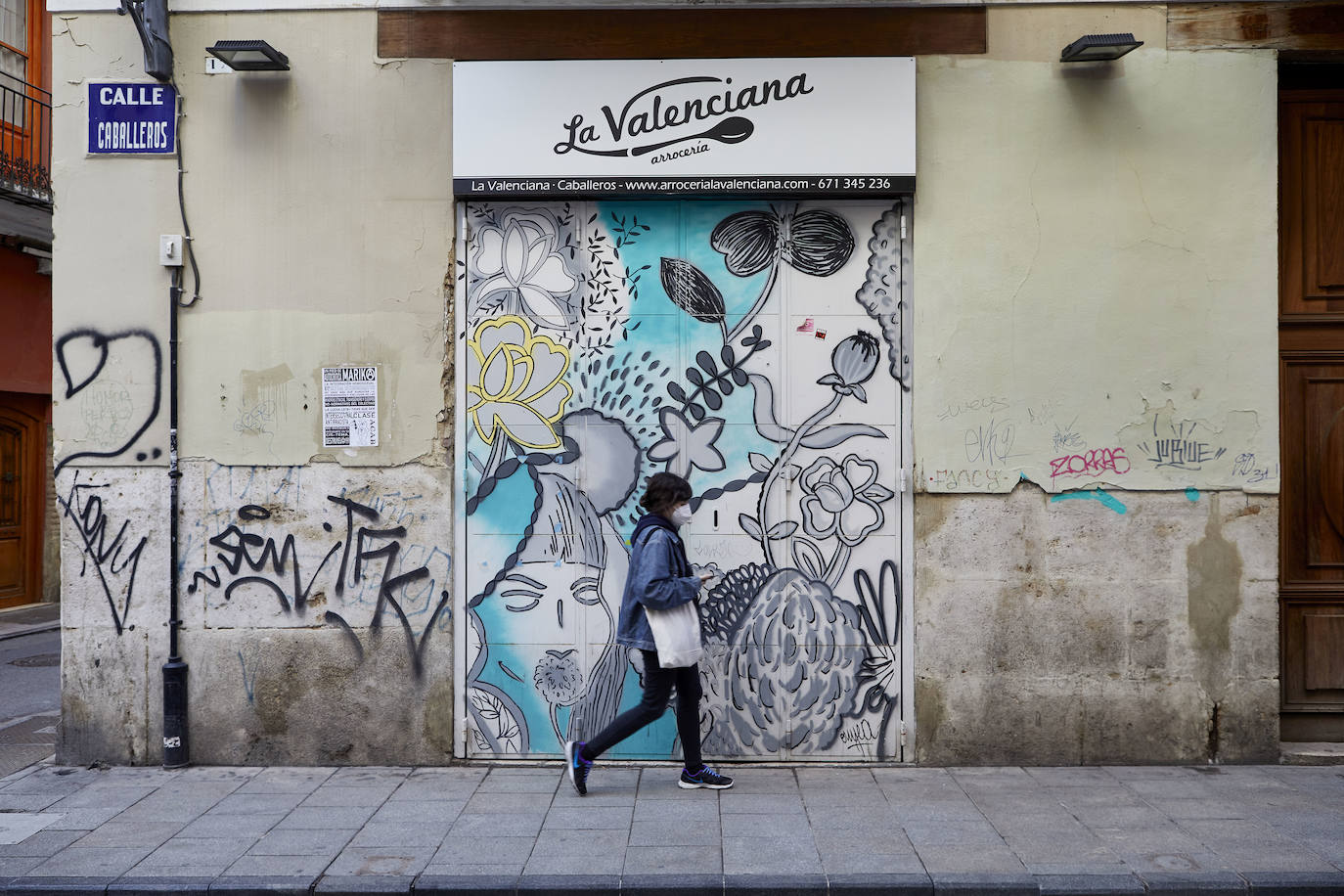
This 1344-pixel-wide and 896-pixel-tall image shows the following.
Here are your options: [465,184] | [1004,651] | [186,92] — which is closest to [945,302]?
[1004,651]

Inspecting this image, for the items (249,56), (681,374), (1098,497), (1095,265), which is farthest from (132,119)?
(1098,497)

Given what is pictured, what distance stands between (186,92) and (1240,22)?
6.87 m

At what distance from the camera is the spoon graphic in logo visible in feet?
21.9

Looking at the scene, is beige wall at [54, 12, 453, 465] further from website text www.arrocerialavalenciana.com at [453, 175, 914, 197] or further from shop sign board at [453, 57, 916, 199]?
shop sign board at [453, 57, 916, 199]

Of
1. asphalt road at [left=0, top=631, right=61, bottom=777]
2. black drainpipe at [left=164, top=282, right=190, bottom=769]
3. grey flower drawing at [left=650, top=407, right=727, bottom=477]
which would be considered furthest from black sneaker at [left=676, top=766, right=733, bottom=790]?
asphalt road at [left=0, top=631, right=61, bottom=777]

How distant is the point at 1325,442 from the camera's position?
693 centimetres

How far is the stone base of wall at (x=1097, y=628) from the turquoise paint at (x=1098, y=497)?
1 cm

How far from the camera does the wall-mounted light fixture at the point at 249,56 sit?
6.45 metres

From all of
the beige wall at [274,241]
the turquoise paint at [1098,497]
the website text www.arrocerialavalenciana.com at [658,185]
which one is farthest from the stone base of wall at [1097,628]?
the beige wall at [274,241]

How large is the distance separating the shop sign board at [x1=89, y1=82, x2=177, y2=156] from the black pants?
4.63 metres

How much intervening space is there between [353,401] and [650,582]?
7.91 ft

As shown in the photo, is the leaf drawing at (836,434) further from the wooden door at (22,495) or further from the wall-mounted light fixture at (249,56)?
the wooden door at (22,495)

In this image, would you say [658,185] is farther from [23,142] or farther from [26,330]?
[26,330]

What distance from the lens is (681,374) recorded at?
22.2ft
